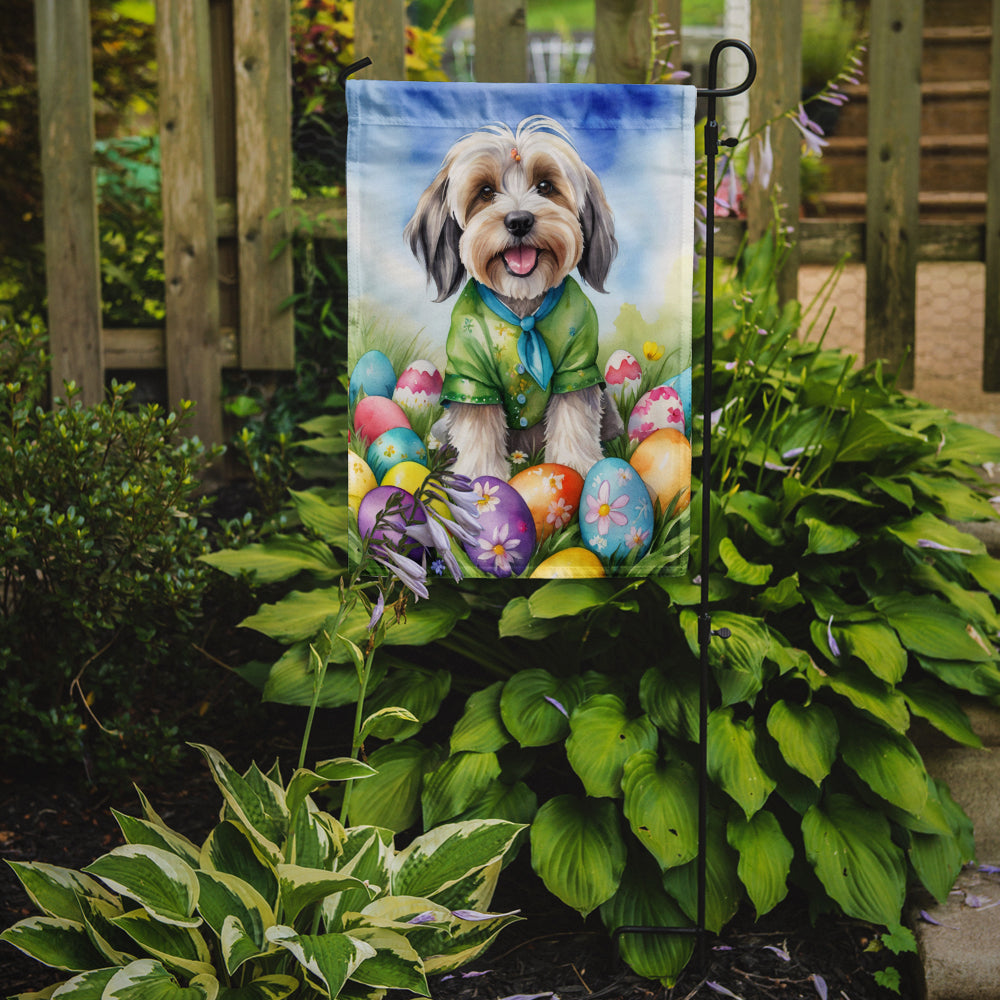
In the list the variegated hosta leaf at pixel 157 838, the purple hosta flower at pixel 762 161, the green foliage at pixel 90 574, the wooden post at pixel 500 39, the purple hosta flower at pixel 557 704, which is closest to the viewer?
the variegated hosta leaf at pixel 157 838

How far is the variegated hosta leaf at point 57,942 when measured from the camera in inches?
57.0

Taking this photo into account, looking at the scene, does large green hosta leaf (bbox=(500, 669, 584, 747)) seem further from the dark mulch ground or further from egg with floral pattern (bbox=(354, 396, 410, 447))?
egg with floral pattern (bbox=(354, 396, 410, 447))

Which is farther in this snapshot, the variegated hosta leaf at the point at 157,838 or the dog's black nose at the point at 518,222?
the dog's black nose at the point at 518,222

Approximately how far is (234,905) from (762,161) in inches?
75.8

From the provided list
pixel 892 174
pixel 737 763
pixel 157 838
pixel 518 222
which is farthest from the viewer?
pixel 892 174

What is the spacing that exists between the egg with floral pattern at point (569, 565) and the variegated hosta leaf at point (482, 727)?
0.33 metres

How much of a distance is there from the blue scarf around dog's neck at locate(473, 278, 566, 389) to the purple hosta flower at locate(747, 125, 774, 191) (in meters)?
0.79

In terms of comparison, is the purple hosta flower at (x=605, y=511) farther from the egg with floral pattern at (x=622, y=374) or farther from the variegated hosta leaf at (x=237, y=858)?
the variegated hosta leaf at (x=237, y=858)

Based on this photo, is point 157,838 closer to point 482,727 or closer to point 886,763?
point 482,727

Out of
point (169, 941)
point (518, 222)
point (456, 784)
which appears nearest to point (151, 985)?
point (169, 941)

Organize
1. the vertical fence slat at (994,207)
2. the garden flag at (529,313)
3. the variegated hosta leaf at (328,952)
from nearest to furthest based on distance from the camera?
the variegated hosta leaf at (328,952), the garden flag at (529,313), the vertical fence slat at (994,207)

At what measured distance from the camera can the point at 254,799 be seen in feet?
5.39

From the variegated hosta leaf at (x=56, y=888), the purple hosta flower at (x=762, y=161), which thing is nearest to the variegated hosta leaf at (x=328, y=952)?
the variegated hosta leaf at (x=56, y=888)

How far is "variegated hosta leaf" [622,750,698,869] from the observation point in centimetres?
177
